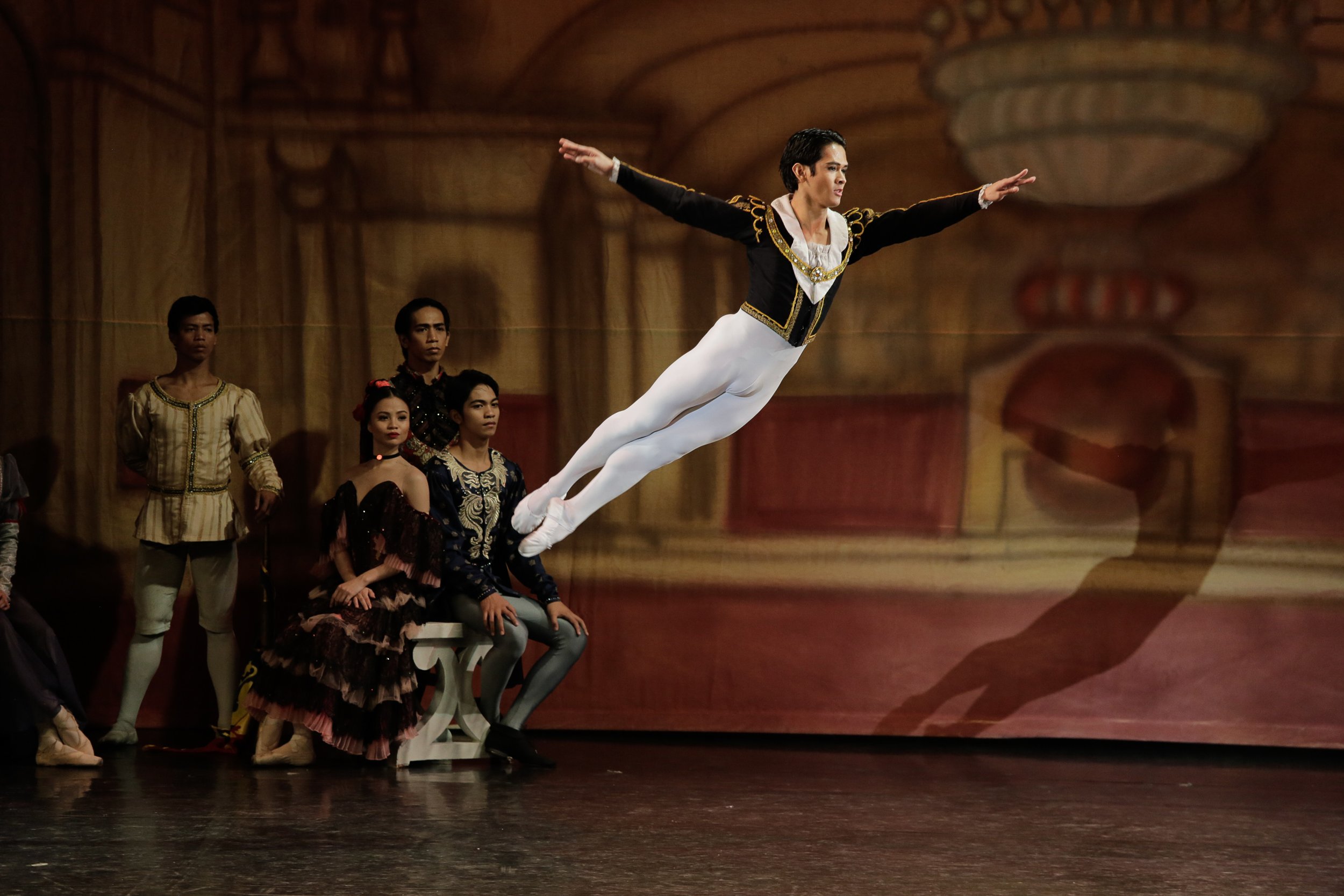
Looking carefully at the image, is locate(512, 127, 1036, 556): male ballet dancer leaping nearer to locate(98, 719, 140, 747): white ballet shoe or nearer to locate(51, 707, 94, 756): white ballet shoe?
locate(51, 707, 94, 756): white ballet shoe

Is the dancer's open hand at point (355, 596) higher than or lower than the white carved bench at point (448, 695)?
higher

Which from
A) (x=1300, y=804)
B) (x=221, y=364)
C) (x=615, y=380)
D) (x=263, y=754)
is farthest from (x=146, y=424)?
(x=1300, y=804)

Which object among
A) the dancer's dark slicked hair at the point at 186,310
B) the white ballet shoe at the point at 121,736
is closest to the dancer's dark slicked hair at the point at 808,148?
the dancer's dark slicked hair at the point at 186,310

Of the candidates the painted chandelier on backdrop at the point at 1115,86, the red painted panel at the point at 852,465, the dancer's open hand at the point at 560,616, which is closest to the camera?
the dancer's open hand at the point at 560,616

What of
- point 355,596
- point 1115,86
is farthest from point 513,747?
point 1115,86

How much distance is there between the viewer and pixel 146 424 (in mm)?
4359

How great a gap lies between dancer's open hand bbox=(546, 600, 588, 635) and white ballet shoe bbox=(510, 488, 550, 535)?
0.82 m

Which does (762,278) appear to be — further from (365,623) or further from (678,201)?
(365,623)

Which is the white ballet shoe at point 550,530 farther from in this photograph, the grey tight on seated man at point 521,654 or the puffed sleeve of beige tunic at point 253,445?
the puffed sleeve of beige tunic at point 253,445

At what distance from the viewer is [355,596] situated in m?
3.97

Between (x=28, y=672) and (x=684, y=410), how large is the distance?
207cm

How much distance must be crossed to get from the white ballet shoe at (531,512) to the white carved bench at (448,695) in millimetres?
807

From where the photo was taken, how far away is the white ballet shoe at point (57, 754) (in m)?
3.96

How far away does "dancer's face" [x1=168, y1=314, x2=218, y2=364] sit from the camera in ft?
14.0
